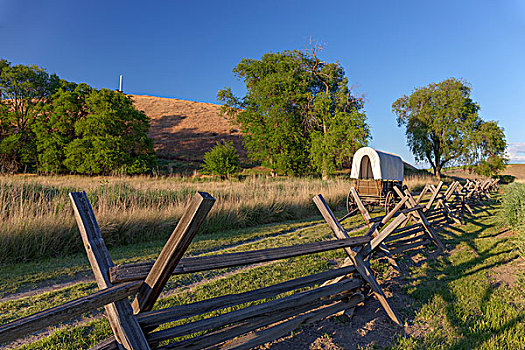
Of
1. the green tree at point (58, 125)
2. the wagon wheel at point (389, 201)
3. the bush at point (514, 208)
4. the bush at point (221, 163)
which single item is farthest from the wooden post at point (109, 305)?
the green tree at point (58, 125)

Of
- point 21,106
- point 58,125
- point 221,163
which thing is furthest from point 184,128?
point 221,163

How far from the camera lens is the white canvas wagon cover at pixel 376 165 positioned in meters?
14.0

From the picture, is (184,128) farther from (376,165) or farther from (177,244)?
(177,244)

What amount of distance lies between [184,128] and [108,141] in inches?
1164

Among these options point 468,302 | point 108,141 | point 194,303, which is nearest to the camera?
point 194,303

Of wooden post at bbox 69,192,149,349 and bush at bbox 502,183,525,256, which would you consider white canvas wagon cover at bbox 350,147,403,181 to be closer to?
bush at bbox 502,183,525,256

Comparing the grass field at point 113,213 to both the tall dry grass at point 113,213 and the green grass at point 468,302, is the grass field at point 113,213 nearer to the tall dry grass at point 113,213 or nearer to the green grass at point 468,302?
the tall dry grass at point 113,213

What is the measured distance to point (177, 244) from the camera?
76.5 inches

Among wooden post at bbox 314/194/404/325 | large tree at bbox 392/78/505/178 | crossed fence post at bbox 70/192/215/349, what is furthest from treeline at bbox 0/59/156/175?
large tree at bbox 392/78/505/178

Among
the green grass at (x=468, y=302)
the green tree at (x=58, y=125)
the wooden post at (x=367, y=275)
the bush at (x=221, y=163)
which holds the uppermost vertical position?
the green tree at (x=58, y=125)

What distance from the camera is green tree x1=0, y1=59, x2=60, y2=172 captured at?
25.2 m

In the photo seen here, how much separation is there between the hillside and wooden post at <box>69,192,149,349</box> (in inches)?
1442

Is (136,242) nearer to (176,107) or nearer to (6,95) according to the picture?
(6,95)

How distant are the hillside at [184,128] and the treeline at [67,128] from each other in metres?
12.6
